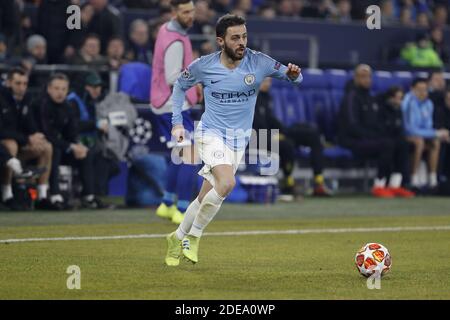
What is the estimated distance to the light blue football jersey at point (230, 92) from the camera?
10.7 meters

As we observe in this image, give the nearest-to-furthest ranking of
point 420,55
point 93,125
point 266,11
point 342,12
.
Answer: point 93,125 < point 266,11 < point 420,55 < point 342,12

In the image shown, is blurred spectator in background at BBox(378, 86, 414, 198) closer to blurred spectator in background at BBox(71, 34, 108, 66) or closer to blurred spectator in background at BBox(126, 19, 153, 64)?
blurred spectator in background at BBox(126, 19, 153, 64)

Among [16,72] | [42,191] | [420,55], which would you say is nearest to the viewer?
[16,72]

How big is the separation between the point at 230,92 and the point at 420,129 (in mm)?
11014

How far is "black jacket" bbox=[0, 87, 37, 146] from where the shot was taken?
15.9m

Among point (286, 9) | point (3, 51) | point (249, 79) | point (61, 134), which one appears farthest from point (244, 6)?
point (249, 79)

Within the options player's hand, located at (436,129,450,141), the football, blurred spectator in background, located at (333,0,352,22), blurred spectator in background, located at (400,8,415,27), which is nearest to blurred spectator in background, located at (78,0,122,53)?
player's hand, located at (436,129,450,141)

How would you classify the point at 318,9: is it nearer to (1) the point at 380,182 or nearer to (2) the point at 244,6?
(2) the point at 244,6

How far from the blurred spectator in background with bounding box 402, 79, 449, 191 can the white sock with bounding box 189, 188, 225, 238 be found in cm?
1099

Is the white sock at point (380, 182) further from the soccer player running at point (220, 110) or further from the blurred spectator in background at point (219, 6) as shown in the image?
the soccer player running at point (220, 110)

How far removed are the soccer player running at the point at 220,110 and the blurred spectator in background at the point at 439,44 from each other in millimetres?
15818

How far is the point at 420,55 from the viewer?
25125mm

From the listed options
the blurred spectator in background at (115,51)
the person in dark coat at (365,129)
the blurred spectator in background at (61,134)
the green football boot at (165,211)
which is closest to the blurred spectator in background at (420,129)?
the person in dark coat at (365,129)

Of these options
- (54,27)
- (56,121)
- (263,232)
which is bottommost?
(263,232)
